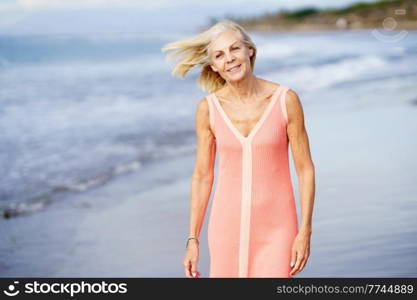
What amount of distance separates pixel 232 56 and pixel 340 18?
17547 millimetres

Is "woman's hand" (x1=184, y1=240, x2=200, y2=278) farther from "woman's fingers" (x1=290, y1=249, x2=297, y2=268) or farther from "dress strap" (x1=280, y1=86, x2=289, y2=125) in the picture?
"dress strap" (x1=280, y1=86, x2=289, y2=125)

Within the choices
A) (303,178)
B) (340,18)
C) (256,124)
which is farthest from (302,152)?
(340,18)

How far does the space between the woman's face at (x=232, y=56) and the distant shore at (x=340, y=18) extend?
1512 centimetres

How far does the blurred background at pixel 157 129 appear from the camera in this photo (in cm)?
562

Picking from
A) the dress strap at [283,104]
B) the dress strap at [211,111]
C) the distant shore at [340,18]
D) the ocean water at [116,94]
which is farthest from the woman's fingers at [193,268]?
the distant shore at [340,18]

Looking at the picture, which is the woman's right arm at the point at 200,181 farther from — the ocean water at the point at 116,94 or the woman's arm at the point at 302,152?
the ocean water at the point at 116,94

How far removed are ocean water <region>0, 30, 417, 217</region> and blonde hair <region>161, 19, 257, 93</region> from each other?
4.11m

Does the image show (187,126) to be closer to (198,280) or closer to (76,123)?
(76,123)

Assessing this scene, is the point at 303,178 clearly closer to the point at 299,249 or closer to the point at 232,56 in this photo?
the point at 299,249

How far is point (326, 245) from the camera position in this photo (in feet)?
17.5

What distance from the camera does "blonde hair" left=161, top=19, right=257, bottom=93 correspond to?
2.99 metres

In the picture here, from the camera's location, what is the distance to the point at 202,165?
3.12 m

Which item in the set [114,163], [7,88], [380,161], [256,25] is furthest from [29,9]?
[380,161]

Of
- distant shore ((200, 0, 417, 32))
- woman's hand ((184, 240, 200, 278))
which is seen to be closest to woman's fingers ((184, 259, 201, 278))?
woman's hand ((184, 240, 200, 278))
